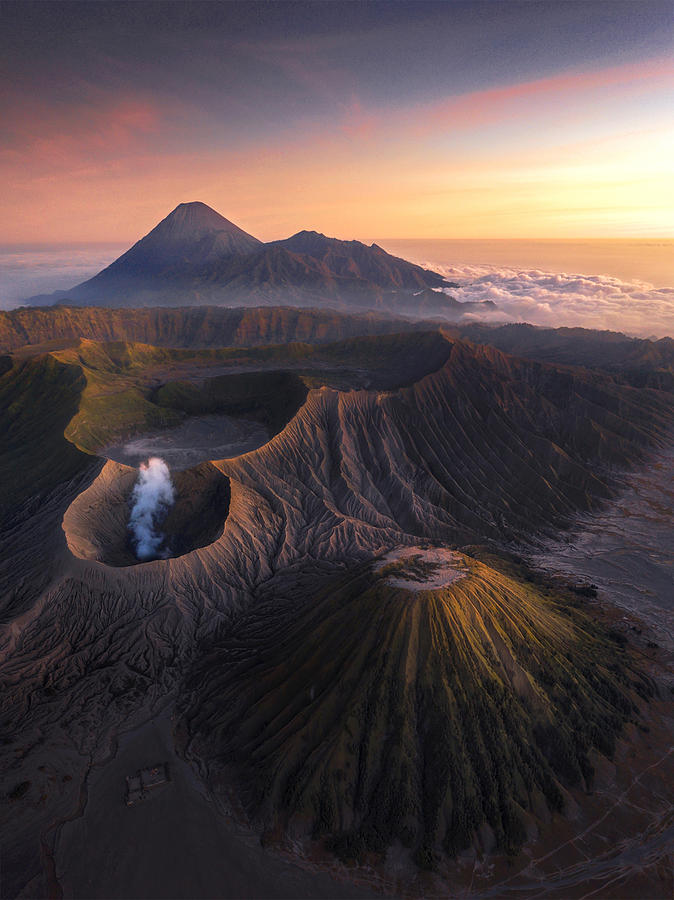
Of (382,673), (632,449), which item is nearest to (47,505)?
(382,673)

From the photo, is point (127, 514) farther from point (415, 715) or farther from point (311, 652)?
point (415, 715)

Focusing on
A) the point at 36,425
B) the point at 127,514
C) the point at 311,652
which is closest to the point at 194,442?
the point at 127,514

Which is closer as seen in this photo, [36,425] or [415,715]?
[415,715]

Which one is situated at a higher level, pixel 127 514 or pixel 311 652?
pixel 311 652

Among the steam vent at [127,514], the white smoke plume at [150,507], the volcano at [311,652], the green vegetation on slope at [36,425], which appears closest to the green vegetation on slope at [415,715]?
the volcano at [311,652]

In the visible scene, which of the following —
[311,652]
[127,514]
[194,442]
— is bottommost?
[127,514]

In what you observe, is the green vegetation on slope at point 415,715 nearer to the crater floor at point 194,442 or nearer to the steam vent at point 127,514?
the steam vent at point 127,514
